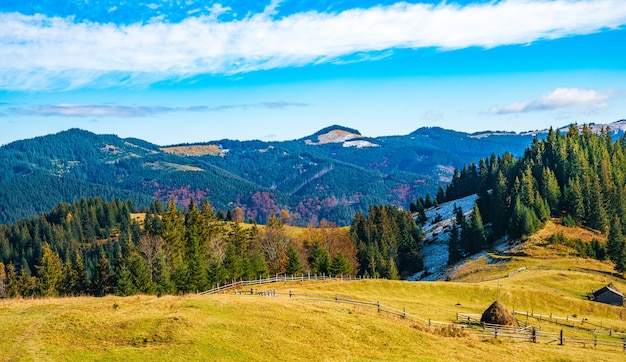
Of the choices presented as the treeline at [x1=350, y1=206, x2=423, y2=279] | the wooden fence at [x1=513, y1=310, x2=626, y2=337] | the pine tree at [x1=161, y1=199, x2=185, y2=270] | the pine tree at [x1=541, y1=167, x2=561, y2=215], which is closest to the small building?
the wooden fence at [x1=513, y1=310, x2=626, y2=337]

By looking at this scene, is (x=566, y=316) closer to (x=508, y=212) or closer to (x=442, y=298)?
(x=442, y=298)

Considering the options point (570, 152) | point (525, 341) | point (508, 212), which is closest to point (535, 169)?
point (570, 152)

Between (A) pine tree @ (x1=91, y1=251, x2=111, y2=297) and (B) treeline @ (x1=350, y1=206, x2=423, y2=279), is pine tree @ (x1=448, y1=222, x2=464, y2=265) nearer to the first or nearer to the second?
(B) treeline @ (x1=350, y1=206, x2=423, y2=279)

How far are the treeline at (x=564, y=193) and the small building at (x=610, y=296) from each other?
1219 inches

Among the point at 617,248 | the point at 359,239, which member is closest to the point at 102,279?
the point at 359,239

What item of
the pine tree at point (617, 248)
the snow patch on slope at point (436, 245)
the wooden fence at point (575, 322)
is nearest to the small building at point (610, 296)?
the wooden fence at point (575, 322)

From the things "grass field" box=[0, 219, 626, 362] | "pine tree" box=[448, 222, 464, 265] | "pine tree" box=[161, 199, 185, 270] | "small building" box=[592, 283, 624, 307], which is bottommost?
"small building" box=[592, 283, 624, 307]

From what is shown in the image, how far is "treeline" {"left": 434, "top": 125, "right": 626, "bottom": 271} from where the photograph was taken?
466ft

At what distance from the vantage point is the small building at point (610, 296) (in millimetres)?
87000

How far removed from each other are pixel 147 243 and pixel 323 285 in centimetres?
4982

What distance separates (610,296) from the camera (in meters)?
87.9

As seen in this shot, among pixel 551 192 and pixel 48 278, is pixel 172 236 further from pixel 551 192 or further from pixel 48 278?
pixel 551 192

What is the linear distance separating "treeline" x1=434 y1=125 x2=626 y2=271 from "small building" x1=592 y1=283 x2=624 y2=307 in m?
31.0

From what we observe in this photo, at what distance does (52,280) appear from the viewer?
4001 inches
